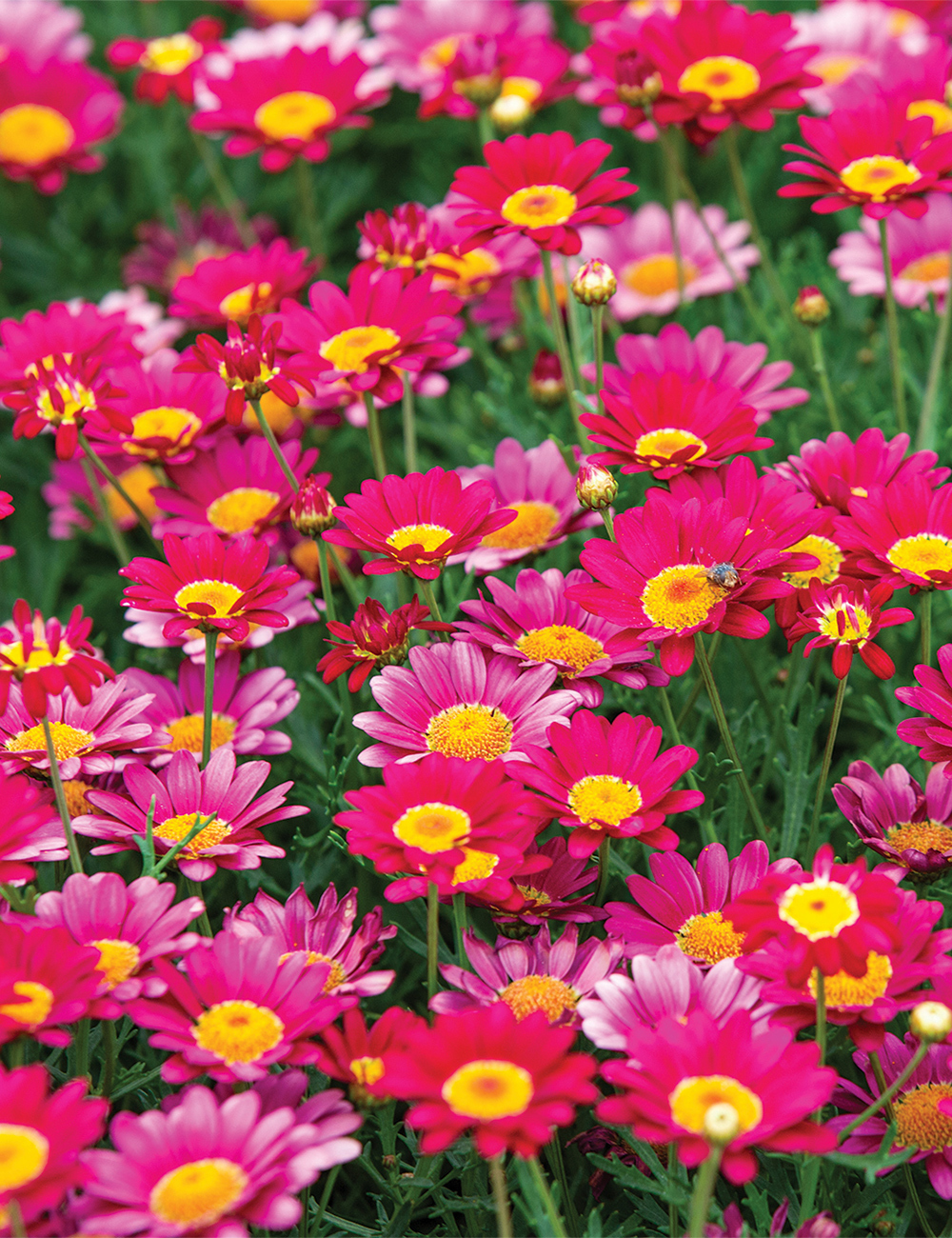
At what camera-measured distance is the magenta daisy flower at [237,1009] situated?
1107 millimetres

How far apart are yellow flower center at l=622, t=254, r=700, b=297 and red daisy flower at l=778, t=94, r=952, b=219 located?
613 mm

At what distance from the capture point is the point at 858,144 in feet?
5.92

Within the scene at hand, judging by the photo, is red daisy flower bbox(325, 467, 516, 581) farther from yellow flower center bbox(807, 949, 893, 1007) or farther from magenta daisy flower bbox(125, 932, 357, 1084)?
yellow flower center bbox(807, 949, 893, 1007)

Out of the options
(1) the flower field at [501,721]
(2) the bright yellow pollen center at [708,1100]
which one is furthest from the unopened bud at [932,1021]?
(2) the bright yellow pollen center at [708,1100]

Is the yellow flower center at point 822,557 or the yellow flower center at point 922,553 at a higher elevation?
the yellow flower center at point 922,553

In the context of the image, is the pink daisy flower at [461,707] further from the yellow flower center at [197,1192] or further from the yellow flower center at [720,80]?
the yellow flower center at [720,80]

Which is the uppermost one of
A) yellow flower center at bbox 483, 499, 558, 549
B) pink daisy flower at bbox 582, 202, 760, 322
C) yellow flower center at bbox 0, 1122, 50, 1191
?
yellow flower center at bbox 0, 1122, 50, 1191

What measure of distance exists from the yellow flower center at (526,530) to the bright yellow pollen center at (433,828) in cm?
58

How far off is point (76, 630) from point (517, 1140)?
2.11ft

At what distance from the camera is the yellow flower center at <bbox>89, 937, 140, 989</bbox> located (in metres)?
1.18

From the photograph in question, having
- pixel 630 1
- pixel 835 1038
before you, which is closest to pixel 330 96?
pixel 630 1

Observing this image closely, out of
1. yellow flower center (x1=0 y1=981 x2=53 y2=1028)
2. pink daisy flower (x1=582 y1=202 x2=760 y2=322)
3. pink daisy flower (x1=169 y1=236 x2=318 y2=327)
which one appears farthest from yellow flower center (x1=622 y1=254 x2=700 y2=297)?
yellow flower center (x1=0 y1=981 x2=53 y2=1028)

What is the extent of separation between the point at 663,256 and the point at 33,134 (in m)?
1.39

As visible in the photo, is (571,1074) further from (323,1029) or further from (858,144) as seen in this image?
(858,144)
